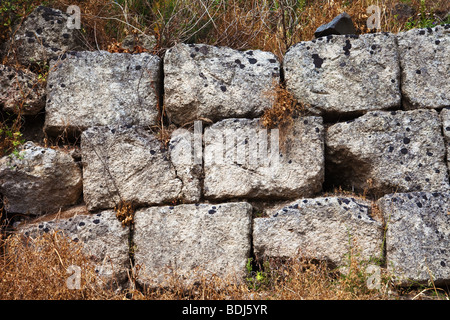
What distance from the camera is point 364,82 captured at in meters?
3.58

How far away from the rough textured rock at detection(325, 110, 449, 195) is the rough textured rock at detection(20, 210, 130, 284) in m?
1.77

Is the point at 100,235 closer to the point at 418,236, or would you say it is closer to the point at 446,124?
the point at 418,236

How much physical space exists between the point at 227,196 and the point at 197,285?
68 cm

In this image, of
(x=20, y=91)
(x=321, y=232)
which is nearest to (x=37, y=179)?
(x=20, y=91)

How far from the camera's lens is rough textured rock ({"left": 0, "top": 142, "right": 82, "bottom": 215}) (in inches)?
139

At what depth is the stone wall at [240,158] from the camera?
3.33m

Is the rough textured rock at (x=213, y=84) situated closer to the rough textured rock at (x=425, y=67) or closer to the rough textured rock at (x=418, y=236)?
the rough textured rock at (x=425, y=67)

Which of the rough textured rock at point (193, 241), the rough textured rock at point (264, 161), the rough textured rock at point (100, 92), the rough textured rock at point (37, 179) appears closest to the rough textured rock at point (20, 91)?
the rough textured rock at point (100, 92)

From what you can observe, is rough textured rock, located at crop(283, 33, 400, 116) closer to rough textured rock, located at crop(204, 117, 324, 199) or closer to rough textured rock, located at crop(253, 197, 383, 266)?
rough textured rock, located at crop(204, 117, 324, 199)

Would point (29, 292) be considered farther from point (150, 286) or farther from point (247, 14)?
point (247, 14)

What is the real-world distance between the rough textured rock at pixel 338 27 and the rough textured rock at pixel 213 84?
49cm

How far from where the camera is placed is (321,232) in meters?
3.32

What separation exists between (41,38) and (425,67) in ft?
10.3
